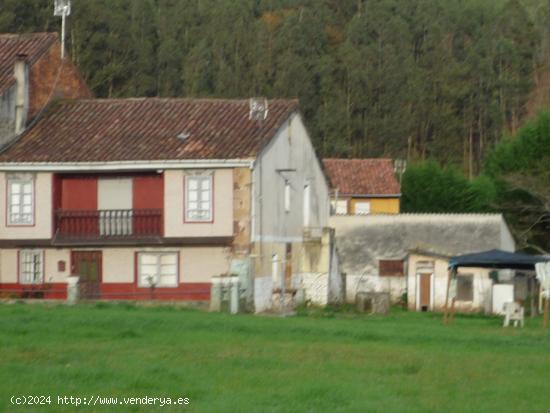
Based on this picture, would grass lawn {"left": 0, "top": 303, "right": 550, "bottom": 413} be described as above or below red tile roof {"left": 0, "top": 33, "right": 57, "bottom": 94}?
below

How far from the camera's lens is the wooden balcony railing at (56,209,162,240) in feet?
149

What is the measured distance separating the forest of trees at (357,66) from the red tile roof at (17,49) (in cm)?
3889

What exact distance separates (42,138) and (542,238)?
28.4 metres

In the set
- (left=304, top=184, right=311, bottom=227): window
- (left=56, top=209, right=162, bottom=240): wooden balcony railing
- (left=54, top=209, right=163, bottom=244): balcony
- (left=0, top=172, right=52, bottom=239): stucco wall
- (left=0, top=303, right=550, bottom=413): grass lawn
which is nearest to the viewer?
(left=0, top=303, right=550, bottom=413): grass lawn

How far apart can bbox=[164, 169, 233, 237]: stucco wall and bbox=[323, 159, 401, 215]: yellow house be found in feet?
109

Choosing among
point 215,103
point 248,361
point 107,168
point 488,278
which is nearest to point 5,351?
point 248,361

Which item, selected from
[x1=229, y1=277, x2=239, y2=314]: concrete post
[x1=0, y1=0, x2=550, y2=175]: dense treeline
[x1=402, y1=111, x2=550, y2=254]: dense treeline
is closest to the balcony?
[x1=229, y1=277, x2=239, y2=314]: concrete post

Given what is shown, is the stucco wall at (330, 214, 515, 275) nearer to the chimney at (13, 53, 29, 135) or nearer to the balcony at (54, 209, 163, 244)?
the balcony at (54, 209, 163, 244)

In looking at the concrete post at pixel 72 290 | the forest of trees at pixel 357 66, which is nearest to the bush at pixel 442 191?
the forest of trees at pixel 357 66

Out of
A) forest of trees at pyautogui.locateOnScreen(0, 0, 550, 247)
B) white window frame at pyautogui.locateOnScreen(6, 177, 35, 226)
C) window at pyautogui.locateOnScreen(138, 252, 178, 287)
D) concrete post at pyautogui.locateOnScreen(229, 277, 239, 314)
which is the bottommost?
concrete post at pyautogui.locateOnScreen(229, 277, 239, 314)

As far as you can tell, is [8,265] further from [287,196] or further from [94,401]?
[94,401]

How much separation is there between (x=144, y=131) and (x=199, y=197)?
353 centimetres

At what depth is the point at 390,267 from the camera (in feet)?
187

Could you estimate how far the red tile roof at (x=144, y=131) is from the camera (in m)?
44.9
